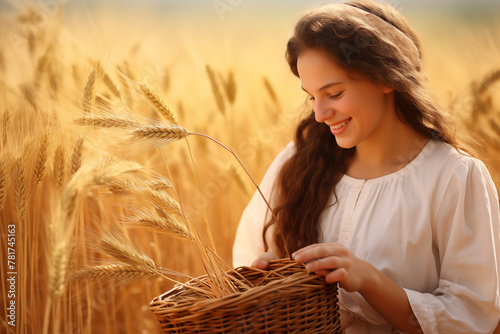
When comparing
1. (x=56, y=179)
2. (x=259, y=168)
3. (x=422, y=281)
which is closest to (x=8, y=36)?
(x=56, y=179)

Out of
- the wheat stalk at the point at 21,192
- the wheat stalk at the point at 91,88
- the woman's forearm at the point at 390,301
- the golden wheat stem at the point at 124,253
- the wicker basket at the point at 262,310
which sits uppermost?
the wheat stalk at the point at 91,88

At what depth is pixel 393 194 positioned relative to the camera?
49.2 inches

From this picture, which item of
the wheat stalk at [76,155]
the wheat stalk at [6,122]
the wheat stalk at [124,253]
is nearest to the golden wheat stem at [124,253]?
the wheat stalk at [124,253]

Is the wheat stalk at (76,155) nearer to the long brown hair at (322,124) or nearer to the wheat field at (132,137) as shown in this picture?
the wheat field at (132,137)

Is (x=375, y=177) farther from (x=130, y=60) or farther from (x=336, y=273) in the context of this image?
(x=130, y=60)

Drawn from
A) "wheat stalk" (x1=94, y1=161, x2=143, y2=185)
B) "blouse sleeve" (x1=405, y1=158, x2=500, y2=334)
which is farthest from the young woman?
"wheat stalk" (x1=94, y1=161, x2=143, y2=185)

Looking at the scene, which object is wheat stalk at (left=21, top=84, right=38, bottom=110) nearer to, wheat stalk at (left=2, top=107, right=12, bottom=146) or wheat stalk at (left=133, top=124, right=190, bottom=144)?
wheat stalk at (left=2, top=107, right=12, bottom=146)

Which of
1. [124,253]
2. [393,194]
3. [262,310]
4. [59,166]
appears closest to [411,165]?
[393,194]

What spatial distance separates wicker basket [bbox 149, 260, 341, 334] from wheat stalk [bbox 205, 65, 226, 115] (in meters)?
0.87

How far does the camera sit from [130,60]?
166cm

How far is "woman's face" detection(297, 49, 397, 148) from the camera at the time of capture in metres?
1.16

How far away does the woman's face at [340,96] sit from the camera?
116cm

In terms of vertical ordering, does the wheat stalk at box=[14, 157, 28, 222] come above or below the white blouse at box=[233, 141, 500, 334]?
above

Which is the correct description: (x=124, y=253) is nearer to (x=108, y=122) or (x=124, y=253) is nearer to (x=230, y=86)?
(x=108, y=122)
